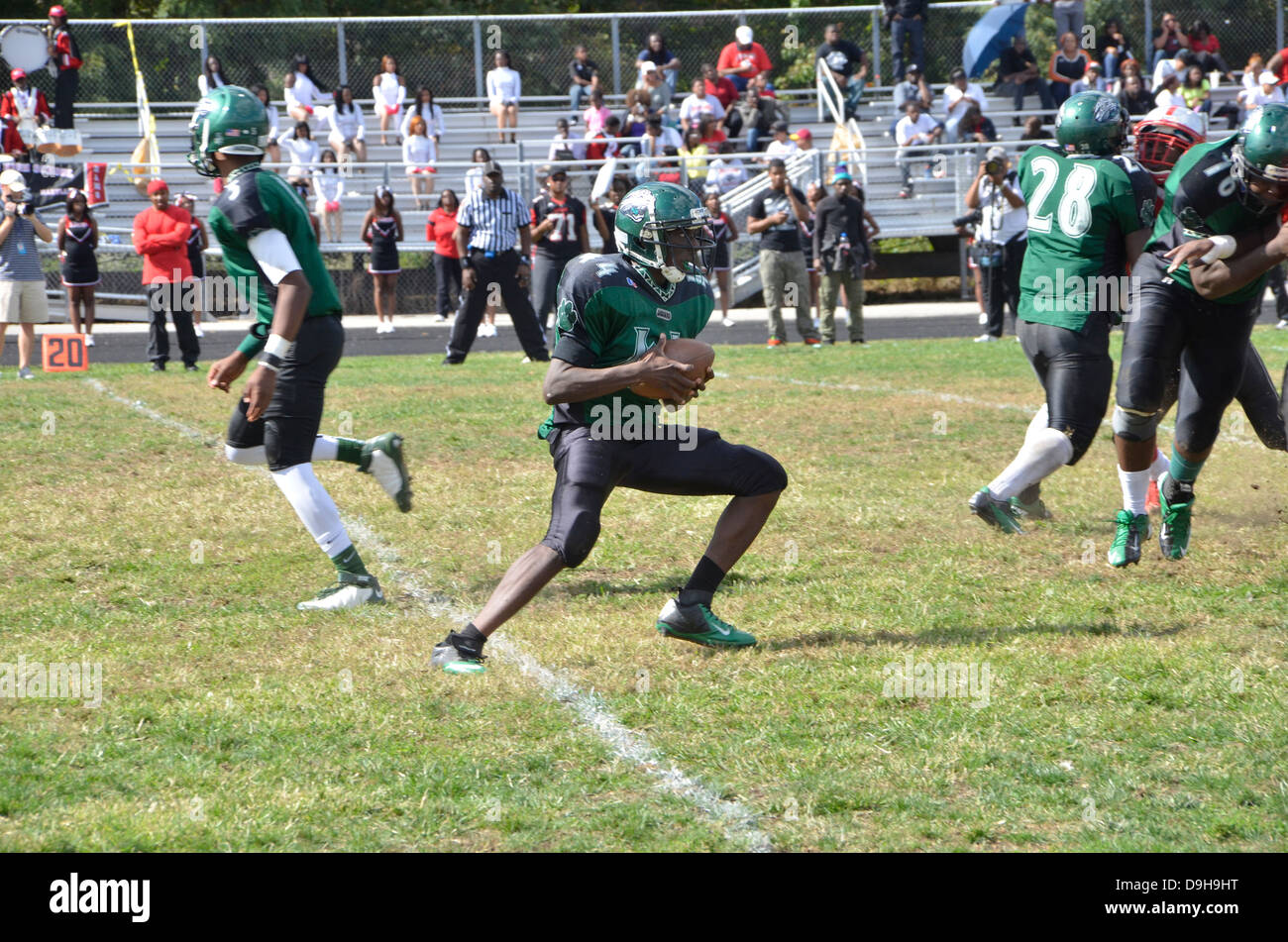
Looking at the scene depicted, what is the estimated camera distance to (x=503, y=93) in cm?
2423

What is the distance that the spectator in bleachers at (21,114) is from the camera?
21.2 m

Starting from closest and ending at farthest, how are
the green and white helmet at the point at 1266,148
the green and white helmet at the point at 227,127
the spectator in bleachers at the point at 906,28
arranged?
the green and white helmet at the point at 1266,148 → the green and white helmet at the point at 227,127 → the spectator in bleachers at the point at 906,28

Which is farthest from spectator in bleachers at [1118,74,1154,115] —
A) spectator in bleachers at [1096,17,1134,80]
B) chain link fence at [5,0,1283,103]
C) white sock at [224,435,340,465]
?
white sock at [224,435,340,465]

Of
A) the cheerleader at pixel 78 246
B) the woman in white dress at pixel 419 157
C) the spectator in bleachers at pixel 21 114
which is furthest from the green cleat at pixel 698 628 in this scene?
the spectator in bleachers at pixel 21 114

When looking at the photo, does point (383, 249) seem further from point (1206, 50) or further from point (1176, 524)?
point (1206, 50)

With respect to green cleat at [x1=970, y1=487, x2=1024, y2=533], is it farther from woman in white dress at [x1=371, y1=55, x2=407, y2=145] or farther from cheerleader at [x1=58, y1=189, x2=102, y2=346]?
woman in white dress at [x1=371, y1=55, x2=407, y2=145]

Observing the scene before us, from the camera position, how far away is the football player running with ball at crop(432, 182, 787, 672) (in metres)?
4.85

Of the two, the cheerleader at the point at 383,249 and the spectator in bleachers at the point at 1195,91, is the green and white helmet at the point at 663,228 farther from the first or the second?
the spectator in bleachers at the point at 1195,91

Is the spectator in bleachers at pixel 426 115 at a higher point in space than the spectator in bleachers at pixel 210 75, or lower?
lower

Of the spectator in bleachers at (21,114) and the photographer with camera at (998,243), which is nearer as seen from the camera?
the photographer with camera at (998,243)

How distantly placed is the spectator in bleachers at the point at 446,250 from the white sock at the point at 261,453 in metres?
12.4

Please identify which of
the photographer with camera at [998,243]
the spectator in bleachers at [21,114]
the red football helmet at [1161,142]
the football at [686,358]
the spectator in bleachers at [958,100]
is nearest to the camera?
the football at [686,358]

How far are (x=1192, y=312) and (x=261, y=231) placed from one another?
157 inches
